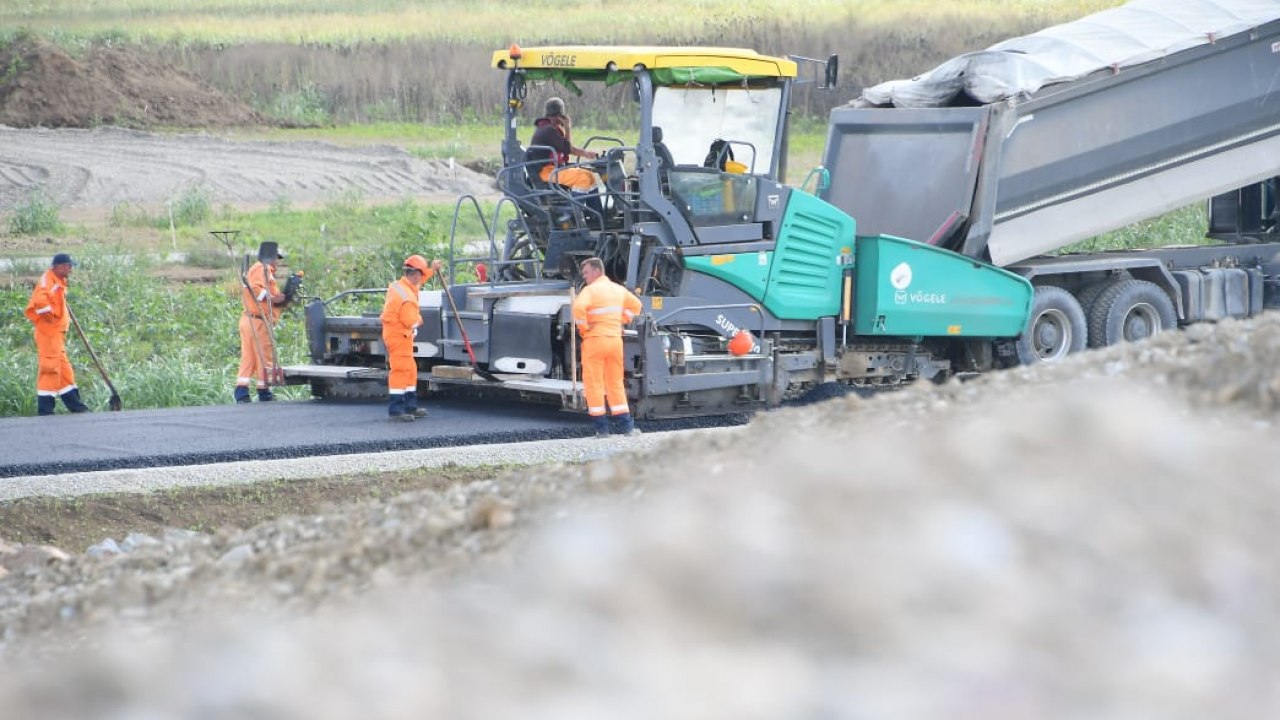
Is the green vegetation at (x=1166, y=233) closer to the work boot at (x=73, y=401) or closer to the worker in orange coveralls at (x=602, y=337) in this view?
the worker in orange coveralls at (x=602, y=337)

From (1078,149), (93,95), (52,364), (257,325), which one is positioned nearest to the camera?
(52,364)

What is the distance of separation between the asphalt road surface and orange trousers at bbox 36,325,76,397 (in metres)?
0.42

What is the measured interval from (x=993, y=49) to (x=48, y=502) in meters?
7.07

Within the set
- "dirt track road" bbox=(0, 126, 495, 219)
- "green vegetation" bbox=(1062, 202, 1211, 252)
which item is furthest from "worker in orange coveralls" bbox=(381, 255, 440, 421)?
"dirt track road" bbox=(0, 126, 495, 219)

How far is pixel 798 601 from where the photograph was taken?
10.3 feet

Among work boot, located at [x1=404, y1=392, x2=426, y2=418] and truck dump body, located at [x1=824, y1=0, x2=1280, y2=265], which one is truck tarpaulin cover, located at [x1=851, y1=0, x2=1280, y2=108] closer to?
truck dump body, located at [x1=824, y1=0, x2=1280, y2=265]

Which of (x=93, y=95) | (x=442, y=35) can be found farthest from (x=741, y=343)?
(x=93, y=95)

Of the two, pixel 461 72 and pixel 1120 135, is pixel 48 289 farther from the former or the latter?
pixel 461 72

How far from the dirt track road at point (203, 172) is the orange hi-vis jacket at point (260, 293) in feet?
44.1

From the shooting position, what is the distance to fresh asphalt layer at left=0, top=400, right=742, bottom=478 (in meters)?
8.41

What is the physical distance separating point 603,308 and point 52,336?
13.6ft

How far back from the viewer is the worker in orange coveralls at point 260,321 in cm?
1107

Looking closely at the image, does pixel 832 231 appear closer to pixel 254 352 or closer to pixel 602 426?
pixel 602 426

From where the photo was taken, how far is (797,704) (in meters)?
2.80
